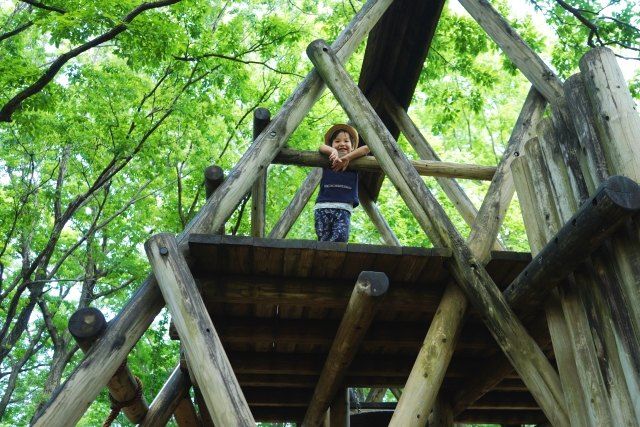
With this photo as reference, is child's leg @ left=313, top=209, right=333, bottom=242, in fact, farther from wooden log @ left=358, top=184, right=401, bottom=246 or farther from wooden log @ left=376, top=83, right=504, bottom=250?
wooden log @ left=358, top=184, right=401, bottom=246

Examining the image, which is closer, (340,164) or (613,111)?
(613,111)

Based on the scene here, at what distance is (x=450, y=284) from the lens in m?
4.55

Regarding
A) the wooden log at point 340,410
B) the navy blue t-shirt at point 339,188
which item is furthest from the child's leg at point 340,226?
the wooden log at point 340,410

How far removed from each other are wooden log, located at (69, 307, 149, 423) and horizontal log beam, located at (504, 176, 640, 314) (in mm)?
2648

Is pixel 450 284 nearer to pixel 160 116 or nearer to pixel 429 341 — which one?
pixel 429 341

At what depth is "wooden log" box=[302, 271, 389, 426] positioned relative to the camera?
3.88m

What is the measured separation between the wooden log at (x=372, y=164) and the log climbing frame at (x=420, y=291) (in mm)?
18

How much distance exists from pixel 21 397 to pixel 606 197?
19470mm

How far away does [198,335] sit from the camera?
12.4 feet

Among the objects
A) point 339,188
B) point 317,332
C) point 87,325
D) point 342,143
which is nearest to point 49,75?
point 342,143

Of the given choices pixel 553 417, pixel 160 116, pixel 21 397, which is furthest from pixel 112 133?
pixel 21 397

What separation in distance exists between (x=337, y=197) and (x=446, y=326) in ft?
7.65

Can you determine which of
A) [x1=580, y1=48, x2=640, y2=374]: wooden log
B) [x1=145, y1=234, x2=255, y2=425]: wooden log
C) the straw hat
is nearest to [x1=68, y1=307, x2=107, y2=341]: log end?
[x1=145, y1=234, x2=255, y2=425]: wooden log

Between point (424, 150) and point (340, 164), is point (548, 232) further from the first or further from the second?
point (424, 150)
